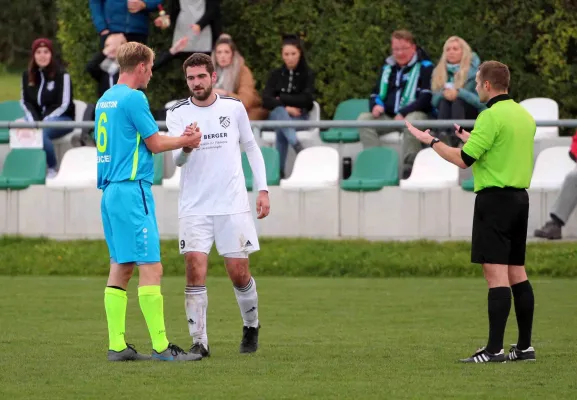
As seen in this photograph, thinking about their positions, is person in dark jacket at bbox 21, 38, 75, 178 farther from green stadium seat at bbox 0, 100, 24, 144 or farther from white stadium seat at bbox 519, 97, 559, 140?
white stadium seat at bbox 519, 97, 559, 140

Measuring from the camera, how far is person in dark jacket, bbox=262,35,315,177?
1880cm

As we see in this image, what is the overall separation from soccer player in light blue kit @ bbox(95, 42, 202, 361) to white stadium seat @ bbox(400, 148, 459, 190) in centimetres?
745

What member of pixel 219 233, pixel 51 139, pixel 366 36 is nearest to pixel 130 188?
pixel 219 233

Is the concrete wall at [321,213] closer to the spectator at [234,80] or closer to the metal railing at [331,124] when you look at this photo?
the metal railing at [331,124]

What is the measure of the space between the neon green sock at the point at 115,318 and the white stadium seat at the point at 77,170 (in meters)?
8.01

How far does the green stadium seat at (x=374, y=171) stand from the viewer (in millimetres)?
17125

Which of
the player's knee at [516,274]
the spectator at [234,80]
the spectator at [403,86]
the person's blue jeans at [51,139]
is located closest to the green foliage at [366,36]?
the spectator at [234,80]

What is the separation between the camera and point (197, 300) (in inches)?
401

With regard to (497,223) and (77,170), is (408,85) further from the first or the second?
(497,223)

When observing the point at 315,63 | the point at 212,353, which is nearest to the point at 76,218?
the point at 315,63

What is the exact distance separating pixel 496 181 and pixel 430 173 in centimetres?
743

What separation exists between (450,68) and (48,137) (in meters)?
4.84

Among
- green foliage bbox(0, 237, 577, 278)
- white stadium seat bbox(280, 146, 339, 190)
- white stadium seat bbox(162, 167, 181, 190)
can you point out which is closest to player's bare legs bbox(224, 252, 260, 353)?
green foliage bbox(0, 237, 577, 278)

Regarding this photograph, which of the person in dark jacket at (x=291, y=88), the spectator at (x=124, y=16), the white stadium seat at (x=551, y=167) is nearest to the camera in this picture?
the white stadium seat at (x=551, y=167)
